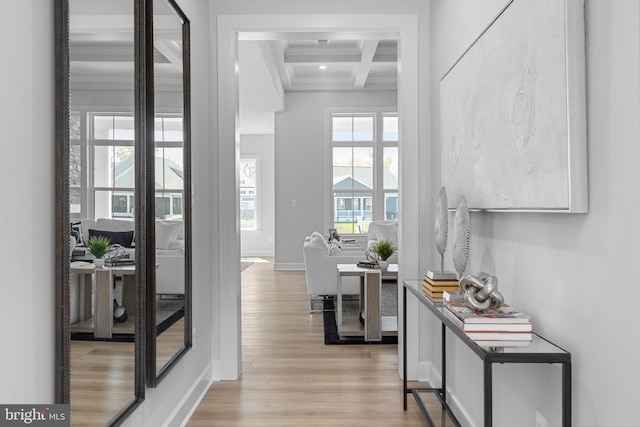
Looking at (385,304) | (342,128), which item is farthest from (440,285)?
(342,128)

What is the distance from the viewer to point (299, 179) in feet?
25.9

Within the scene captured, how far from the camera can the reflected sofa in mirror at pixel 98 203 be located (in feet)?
4.20

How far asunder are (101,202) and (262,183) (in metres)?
9.29

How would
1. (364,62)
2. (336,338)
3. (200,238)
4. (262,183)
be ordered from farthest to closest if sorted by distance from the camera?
1. (262,183)
2. (364,62)
3. (336,338)
4. (200,238)

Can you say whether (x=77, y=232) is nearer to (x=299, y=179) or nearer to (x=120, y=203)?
(x=120, y=203)

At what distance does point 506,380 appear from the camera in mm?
1770

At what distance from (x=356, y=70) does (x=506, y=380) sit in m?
5.62

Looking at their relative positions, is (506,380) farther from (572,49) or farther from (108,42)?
(108,42)

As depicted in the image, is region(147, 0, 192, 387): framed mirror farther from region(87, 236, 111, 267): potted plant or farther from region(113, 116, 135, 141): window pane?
region(87, 236, 111, 267): potted plant

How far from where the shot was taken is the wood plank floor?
2514 millimetres

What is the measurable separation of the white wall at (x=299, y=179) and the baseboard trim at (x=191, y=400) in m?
4.93

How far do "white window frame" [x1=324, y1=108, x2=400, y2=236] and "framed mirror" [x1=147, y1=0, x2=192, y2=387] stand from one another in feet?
17.8

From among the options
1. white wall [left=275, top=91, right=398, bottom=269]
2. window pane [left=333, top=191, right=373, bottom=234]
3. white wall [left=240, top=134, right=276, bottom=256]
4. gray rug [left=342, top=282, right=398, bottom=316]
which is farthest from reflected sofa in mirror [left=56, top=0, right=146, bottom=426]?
white wall [left=240, top=134, right=276, bottom=256]

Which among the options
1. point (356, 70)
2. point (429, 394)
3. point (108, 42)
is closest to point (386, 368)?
point (429, 394)
